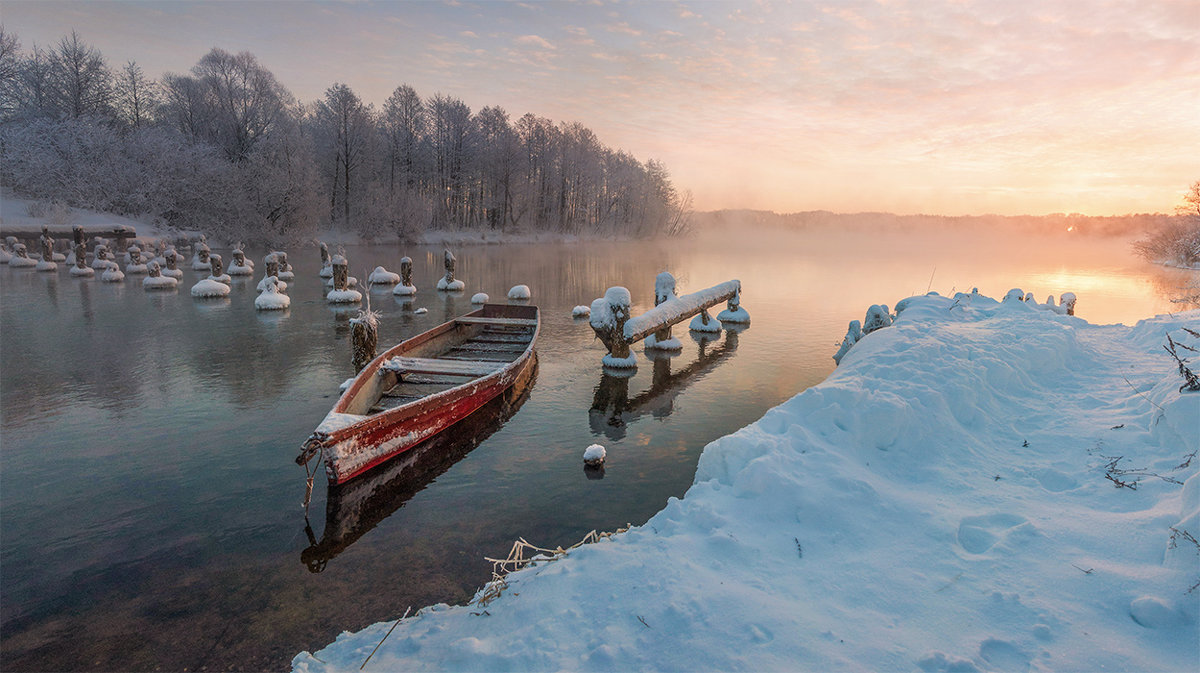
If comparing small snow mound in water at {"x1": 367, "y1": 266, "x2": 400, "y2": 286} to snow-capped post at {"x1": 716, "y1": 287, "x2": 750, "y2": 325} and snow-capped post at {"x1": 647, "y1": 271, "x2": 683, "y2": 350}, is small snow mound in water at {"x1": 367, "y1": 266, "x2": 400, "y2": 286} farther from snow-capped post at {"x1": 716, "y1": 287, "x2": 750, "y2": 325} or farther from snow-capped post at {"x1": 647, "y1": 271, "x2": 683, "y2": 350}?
snow-capped post at {"x1": 716, "y1": 287, "x2": 750, "y2": 325}

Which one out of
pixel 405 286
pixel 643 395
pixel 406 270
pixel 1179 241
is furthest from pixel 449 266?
pixel 1179 241

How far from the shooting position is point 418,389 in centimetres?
1104

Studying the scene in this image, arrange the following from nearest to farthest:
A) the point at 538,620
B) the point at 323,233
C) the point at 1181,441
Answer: the point at 538,620, the point at 1181,441, the point at 323,233

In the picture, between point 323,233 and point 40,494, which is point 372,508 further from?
point 323,233

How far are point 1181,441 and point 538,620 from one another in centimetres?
685

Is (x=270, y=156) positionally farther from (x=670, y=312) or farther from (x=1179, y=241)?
Result: (x=1179, y=241)

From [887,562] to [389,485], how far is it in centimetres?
688

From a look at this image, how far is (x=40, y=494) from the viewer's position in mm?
7602

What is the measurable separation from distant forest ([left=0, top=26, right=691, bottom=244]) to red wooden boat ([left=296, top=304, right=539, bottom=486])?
138ft

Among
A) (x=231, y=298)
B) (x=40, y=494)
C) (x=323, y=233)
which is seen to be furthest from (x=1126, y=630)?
(x=323, y=233)

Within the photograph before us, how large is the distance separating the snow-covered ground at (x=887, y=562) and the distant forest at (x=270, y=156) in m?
52.5

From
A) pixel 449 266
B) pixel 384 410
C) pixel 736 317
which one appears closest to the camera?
pixel 384 410

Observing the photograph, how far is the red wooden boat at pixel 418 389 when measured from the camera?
771 centimetres

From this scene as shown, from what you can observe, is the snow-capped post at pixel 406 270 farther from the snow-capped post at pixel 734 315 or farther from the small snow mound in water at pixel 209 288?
the snow-capped post at pixel 734 315
